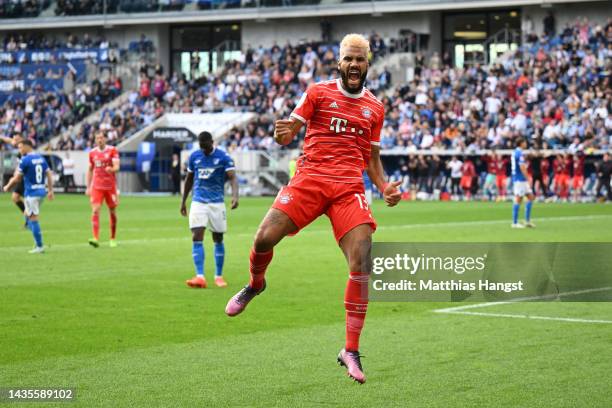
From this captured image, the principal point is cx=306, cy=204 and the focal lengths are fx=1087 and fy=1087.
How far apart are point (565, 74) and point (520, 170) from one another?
20.1 m

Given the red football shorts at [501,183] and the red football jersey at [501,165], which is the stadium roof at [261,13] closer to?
the red football jersey at [501,165]

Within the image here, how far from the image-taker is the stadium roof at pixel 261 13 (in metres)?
55.0

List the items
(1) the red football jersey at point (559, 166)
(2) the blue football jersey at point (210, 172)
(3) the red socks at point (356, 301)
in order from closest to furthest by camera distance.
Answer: (3) the red socks at point (356, 301)
(2) the blue football jersey at point (210, 172)
(1) the red football jersey at point (559, 166)

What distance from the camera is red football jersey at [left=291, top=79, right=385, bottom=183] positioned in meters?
8.51

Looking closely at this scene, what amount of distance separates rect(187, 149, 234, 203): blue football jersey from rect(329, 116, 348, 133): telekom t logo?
24.1 ft

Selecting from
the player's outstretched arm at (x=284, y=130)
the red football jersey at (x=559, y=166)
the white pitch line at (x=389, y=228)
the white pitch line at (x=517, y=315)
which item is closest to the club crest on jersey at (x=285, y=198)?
the player's outstretched arm at (x=284, y=130)

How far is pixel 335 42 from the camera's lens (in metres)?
59.0

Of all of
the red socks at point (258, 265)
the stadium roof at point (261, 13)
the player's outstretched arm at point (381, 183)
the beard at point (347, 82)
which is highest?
the stadium roof at point (261, 13)

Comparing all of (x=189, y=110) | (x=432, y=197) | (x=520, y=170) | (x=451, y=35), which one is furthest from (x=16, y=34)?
(x=520, y=170)

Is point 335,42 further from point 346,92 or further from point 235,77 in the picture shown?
point 346,92

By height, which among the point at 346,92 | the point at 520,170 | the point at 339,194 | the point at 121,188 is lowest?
the point at 121,188

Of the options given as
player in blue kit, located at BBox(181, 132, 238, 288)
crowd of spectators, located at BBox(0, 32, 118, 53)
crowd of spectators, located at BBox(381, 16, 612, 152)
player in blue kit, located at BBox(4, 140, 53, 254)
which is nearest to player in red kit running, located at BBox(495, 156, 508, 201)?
crowd of spectators, located at BBox(381, 16, 612, 152)

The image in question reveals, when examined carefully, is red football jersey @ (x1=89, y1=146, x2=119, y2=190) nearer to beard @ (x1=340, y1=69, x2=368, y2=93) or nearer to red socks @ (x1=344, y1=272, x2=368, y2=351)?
beard @ (x1=340, y1=69, x2=368, y2=93)

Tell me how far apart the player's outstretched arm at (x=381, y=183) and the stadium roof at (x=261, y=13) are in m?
45.2
